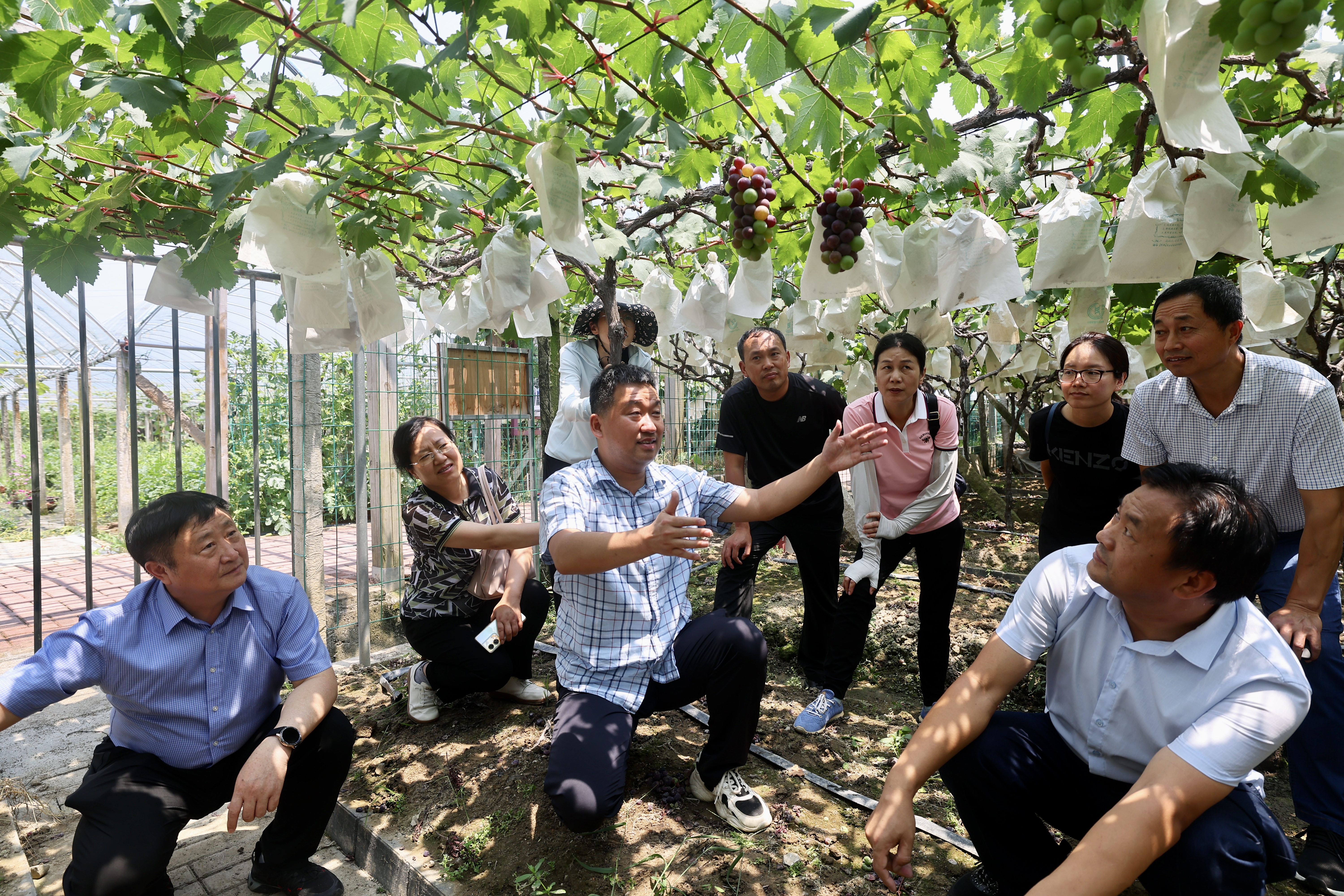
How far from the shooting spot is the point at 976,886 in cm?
183

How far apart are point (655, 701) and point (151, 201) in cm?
249

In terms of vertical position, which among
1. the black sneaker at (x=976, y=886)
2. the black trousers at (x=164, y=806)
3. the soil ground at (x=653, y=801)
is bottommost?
the soil ground at (x=653, y=801)

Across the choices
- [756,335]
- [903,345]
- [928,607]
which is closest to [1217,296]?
[903,345]

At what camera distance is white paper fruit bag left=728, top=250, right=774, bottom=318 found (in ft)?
10.0

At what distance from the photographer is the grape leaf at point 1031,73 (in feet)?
6.05

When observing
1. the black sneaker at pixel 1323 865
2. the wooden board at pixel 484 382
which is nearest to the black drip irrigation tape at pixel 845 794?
the black sneaker at pixel 1323 865

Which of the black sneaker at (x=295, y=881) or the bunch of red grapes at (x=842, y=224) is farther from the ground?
the bunch of red grapes at (x=842, y=224)

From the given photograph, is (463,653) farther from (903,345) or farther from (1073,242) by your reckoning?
(1073,242)

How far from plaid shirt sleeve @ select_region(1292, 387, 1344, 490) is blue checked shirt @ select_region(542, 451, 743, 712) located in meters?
1.85

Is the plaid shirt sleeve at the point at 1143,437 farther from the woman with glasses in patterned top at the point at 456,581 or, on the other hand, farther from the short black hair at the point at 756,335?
the woman with glasses in patterned top at the point at 456,581

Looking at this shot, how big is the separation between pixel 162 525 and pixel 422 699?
1528 mm

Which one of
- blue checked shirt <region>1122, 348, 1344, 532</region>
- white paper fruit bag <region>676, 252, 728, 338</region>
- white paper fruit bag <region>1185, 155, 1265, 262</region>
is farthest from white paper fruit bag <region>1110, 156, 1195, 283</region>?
white paper fruit bag <region>676, 252, 728, 338</region>

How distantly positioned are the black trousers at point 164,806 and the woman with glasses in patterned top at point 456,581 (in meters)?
0.80

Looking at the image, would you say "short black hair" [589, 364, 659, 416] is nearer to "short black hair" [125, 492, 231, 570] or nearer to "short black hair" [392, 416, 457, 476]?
"short black hair" [392, 416, 457, 476]
